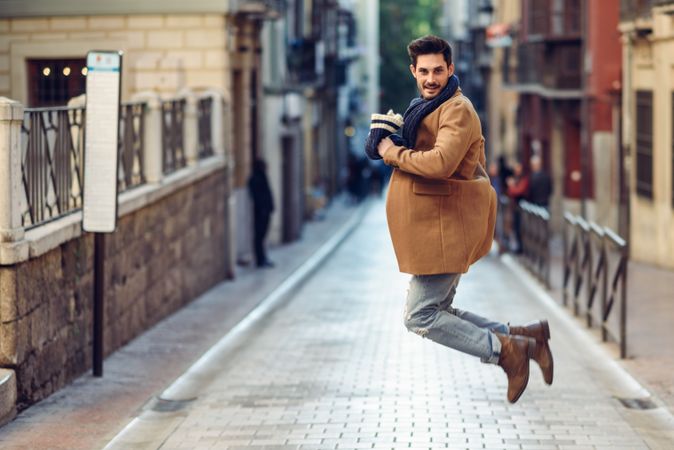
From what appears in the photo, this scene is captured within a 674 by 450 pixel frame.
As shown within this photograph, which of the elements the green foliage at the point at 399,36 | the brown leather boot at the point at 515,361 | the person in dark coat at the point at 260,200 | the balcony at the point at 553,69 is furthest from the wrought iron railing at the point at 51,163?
the green foliage at the point at 399,36

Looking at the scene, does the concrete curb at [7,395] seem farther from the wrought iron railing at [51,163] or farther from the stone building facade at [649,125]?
the stone building facade at [649,125]

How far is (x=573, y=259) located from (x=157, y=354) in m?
4.93

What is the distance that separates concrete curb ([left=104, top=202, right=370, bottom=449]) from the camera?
8.55 m

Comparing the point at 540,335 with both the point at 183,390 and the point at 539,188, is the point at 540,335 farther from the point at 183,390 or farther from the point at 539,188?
the point at 539,188

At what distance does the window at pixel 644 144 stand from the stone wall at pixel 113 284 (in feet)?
22.6

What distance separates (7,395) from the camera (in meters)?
8.84

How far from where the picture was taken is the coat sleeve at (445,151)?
6828mm

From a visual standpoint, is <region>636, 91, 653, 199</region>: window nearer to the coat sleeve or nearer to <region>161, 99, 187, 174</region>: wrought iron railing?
<region>161, 99, 187, 174</region>: wrought iron railing

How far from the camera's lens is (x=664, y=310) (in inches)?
618

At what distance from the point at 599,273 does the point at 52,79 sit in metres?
11.4

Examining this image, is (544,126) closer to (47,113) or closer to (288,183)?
(288,183)

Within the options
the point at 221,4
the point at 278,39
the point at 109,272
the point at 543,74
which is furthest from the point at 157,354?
the point at 543,74

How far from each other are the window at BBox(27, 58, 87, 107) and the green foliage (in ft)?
206

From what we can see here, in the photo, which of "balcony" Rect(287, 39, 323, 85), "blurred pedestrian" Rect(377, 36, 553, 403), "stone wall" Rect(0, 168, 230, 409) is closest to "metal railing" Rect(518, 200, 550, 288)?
"stone wall" Rect(0, 168, 230, 409)
